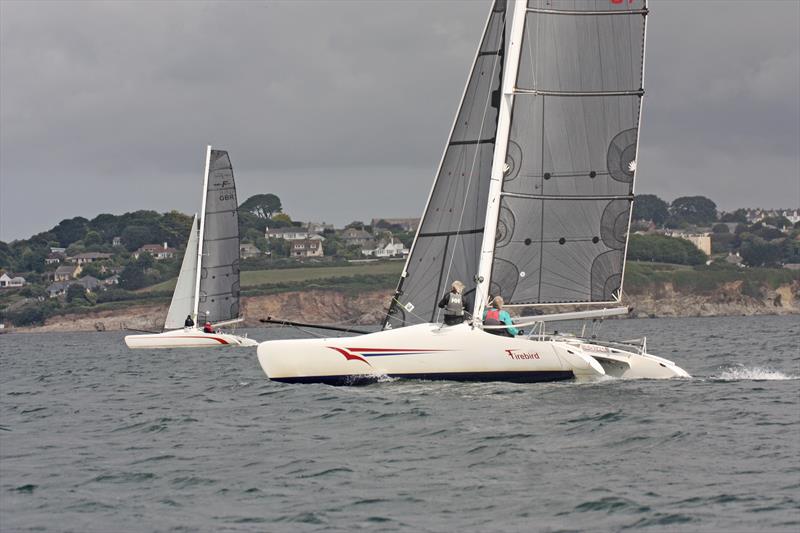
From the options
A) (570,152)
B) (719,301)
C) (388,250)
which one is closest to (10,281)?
(388,250)

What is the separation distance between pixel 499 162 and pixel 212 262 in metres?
31.7

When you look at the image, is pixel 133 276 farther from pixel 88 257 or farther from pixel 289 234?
pixel 289 234

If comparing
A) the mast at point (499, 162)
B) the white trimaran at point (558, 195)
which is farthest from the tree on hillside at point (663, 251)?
the mast at point (499, 162)

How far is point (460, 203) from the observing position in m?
23.5

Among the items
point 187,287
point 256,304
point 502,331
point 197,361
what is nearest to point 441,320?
point 502,331

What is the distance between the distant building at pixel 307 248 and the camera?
548 feet

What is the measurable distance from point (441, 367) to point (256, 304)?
10054cm

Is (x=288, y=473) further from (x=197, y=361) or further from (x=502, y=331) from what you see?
(x=197, y=361)

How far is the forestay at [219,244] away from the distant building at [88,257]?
11309 cm

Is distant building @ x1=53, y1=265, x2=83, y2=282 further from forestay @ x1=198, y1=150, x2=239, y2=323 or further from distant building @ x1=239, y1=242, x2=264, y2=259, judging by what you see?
forestay @ x1=198, y1=150, x2=239, y2=323

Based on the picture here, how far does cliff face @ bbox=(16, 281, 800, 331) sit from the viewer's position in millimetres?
117250

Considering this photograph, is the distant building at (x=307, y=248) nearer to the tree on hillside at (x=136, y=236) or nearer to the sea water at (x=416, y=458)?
the tree on hillside at (x=136, y=236)

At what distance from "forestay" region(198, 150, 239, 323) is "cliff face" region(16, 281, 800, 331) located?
6238 cm

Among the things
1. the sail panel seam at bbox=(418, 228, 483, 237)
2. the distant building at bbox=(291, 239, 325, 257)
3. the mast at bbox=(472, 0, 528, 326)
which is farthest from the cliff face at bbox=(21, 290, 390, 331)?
the mast at bbox=(472, 0, 528, 326)
